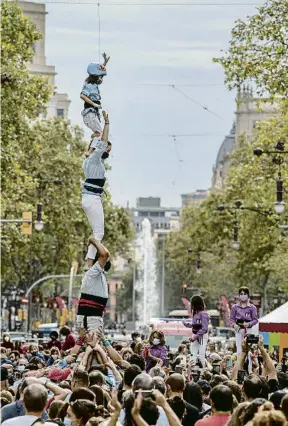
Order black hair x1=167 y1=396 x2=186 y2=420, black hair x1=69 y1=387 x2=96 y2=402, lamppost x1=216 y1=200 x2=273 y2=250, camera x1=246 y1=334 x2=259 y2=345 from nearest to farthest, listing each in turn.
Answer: black hair x1=69 y1=387 x2=96 y2=402 → black hair x1=167 y1=396 x2=186 y2=420 → camera x1=246 y1=334 x2=259 y2=345 → lamppost x1=216 y1=200 x2=273 y2=250

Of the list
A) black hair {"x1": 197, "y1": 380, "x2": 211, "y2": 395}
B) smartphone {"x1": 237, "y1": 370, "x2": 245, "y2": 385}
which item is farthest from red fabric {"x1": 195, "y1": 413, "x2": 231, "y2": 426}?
smartphone {"x1": 237, "y1": 370, "x2": 245, "y2": 385}

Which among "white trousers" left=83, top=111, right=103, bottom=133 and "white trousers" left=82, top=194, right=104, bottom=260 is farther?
"white trousers" left=83, top=111, right=103, bottom=133

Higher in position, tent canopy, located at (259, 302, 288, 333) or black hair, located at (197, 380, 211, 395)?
tent canopy, located at (259, 302, 288, 333)

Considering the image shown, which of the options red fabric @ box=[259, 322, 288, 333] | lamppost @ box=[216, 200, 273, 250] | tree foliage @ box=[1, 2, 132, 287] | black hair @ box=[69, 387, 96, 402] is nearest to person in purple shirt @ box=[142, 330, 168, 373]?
red fabric @ box=[259, 322, 288, 333]

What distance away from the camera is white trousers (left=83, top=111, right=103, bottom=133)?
22.9 m

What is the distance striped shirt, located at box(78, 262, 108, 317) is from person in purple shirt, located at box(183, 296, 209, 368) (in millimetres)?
2212

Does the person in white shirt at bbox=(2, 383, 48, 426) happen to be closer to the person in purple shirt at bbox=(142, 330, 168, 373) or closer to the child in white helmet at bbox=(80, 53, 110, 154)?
the child in white helmet at bbox=(80, 53, 110, 154)

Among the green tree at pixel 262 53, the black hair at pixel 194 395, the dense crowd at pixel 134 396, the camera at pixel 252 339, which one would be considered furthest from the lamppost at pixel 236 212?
the black hair at pixel 194 395

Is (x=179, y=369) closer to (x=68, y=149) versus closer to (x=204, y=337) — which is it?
(x=204, y=337)

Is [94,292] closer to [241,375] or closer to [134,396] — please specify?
[241,375]

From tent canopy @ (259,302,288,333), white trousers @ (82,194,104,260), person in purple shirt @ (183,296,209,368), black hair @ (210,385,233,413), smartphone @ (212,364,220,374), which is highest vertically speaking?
white trousers @ (82,194,104,260)

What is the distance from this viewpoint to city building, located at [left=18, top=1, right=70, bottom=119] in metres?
127

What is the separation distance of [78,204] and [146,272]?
9525cm

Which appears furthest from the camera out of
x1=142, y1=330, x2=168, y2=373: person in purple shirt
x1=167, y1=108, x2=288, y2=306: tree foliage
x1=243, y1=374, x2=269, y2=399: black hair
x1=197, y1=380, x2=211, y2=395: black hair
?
x1=167, y1=108, x2=288, y2=306: tree foliage
